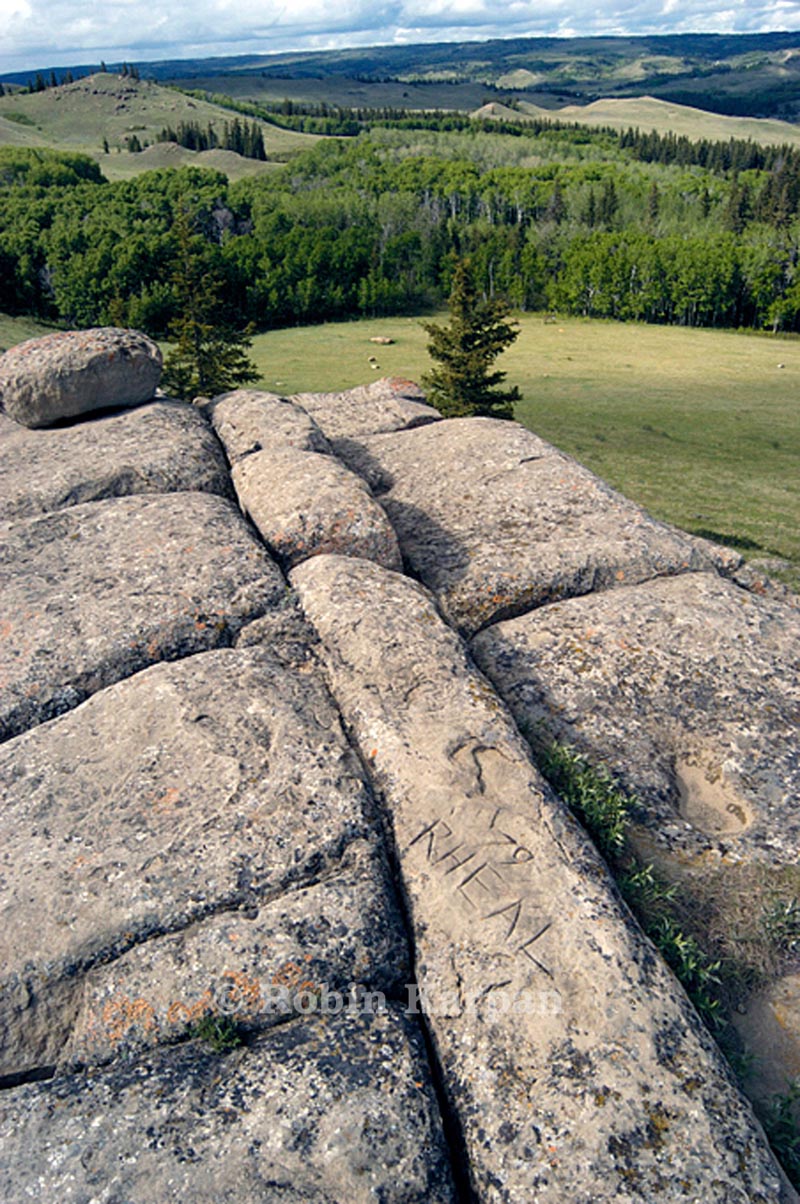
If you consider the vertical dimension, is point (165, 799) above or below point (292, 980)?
above

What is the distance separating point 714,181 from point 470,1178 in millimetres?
218220

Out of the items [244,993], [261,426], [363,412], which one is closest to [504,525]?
[261,426]

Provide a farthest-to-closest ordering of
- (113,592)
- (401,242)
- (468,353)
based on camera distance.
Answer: (401,242)
(468,353)
(113,592)

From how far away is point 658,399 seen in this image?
2950 inches

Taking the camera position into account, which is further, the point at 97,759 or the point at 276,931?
the point at 97,759

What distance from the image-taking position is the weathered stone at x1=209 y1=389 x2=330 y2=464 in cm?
1599

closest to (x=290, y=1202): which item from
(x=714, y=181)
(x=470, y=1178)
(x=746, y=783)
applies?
(x=470, y=1178)

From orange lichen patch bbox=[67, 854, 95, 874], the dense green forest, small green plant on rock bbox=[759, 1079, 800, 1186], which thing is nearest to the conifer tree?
orange lichen patch bbox=[67, 854, 95, 874]

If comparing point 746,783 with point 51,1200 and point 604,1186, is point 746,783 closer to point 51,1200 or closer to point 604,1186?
point 604,1186

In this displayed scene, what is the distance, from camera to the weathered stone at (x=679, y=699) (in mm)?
10031

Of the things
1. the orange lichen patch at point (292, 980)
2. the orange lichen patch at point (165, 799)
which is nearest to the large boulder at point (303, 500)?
the orange lichen patch at point (165, 799)

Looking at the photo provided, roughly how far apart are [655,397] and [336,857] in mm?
75340

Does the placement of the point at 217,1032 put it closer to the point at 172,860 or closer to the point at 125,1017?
the point at 125,1017

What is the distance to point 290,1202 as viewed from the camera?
5621mm
